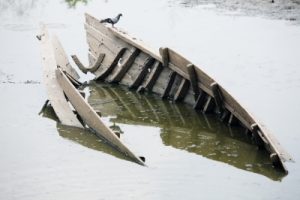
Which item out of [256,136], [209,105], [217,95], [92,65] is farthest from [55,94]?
[256,136]

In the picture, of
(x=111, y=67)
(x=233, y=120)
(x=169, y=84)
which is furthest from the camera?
(x=111, y=67)

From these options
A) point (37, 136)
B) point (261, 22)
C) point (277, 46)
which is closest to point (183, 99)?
point (37, 136)

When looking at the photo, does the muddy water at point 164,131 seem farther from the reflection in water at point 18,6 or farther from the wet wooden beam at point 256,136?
the reflection in water at point 18,6

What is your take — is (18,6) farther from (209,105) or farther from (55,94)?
(209,105)

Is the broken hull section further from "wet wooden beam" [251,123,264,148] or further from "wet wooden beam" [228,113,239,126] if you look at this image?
"wet wooden beam" [228,113,239,126]

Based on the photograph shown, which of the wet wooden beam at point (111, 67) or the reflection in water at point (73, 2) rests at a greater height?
the wet wooden beam at point (111, 67)

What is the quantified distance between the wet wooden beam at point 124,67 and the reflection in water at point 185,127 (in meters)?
0.18

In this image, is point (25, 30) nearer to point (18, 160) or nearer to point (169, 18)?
point (169, 18)

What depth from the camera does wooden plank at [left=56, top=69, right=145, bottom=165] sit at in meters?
8.60

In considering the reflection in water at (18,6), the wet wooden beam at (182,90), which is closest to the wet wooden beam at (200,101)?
the wet wooden beam at (182,90)

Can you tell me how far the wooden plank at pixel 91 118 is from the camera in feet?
28.2

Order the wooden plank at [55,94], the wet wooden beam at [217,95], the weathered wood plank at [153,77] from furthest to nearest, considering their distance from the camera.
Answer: the weathered wood plank at [153,77] → the wooden plank at [55,94] → the wet wooden beam at [217,95]

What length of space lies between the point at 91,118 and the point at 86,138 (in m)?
0.34

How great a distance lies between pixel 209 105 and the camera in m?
10.6
